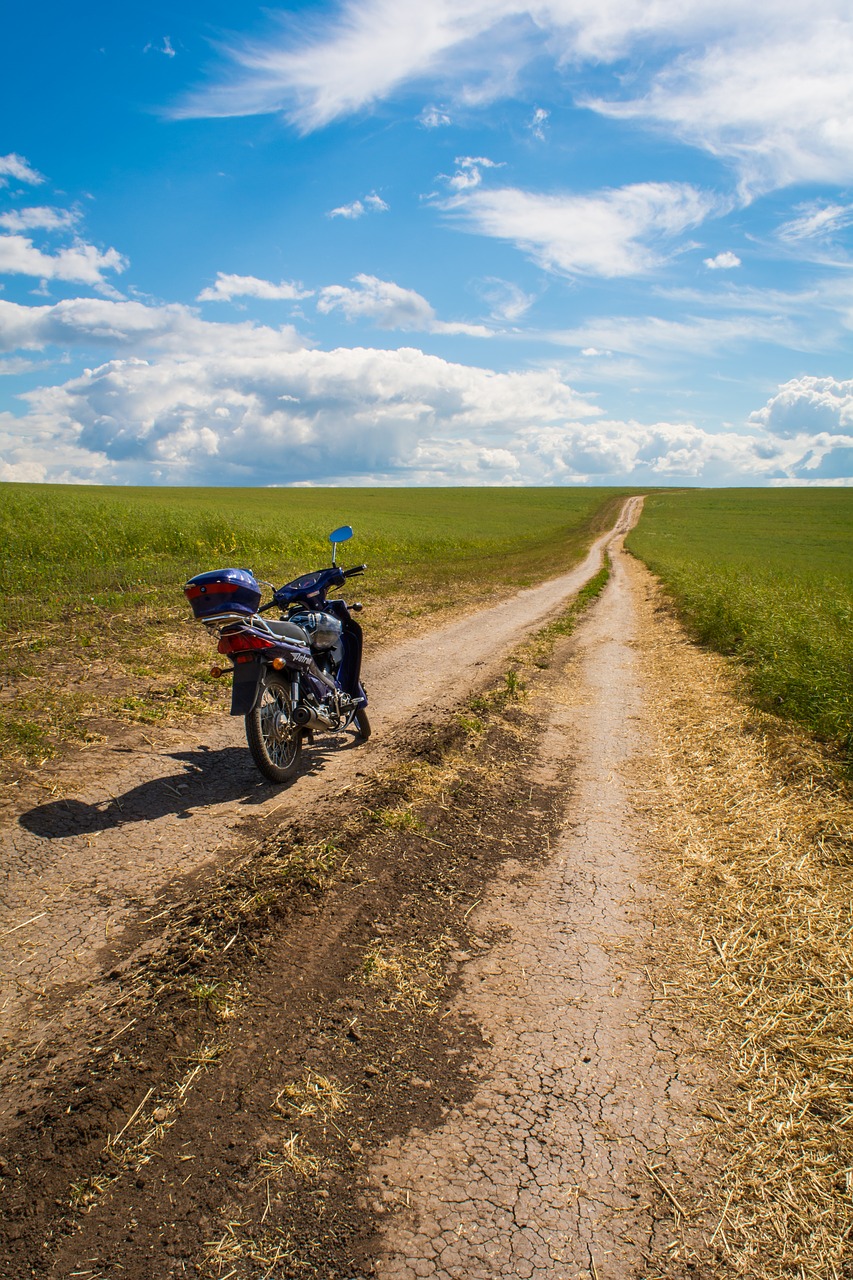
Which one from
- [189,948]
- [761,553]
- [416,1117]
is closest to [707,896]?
[416,1117]

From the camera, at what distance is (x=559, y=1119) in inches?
97.7

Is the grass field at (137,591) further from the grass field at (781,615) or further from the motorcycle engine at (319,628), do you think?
the grass field at (781,615)

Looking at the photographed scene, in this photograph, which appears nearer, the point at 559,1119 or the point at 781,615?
the point at 559,1119

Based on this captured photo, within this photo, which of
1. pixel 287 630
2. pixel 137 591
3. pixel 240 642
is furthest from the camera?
pixel 137 591

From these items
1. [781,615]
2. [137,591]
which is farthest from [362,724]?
[781,615]

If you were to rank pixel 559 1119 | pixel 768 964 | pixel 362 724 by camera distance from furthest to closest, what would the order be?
pixel 362 724, pixel 768 964, pixel 559 1119

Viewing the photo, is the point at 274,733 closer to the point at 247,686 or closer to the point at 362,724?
the point at 247,686

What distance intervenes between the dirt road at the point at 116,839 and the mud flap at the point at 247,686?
2.36 ft

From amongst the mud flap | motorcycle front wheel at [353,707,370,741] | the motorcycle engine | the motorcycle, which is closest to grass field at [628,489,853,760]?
motorcycle front wheel at [353,707,370,741]

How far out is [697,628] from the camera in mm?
12898

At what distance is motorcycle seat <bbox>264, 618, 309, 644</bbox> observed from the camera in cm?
545

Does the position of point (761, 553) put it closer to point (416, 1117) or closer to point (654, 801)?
point (654, 801)

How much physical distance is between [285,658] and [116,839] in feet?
5.57

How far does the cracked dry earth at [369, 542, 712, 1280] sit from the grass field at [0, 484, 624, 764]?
4.03 meters
